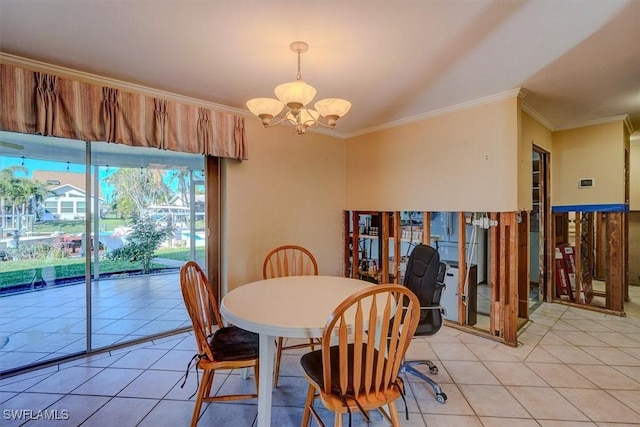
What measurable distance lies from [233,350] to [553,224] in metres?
4.38

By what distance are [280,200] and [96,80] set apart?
6.90 ft

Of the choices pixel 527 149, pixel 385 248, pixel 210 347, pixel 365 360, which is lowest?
pixel 210 347

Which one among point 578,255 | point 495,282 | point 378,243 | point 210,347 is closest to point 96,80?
point 210,347

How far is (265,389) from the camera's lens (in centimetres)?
156

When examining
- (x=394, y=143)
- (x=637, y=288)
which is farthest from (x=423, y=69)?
(x=637, y=288)

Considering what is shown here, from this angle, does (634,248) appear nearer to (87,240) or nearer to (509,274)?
(509,274)

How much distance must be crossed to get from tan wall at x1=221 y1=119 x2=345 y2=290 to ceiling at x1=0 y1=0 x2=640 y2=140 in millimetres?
861

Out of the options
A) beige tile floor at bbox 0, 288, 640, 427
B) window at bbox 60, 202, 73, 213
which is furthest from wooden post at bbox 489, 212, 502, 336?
window at bbox 60, 202, 73, 213

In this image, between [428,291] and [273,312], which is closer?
[273,312]

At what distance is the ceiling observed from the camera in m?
1.71

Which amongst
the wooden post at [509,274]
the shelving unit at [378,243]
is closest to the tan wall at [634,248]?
the wooden post at [509,274]

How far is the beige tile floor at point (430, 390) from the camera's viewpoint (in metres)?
1.82

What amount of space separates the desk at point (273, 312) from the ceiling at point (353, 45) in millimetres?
1723

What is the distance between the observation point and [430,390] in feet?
6.95
